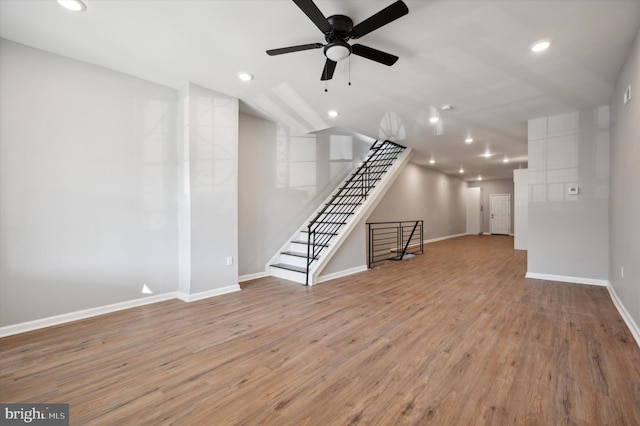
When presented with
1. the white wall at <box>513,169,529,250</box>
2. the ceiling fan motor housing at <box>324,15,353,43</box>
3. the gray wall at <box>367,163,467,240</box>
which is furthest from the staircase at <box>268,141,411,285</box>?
the white wall at <box>513,169,529,250</box>

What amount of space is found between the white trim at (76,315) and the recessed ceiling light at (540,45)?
16.9 ft

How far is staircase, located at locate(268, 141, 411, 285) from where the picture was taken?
4883mm

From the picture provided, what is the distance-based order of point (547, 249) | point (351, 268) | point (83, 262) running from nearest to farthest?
point (83, 262) → point (547, 249) → point (351, 268)

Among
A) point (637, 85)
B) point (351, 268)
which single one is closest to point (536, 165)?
point (637, 85)

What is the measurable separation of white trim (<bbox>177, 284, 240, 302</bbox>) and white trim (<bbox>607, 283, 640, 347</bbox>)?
450cm

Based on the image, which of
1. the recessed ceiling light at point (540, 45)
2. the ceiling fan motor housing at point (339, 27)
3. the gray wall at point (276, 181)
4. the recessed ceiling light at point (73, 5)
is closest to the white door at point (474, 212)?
the gray wall at point (276, 181)

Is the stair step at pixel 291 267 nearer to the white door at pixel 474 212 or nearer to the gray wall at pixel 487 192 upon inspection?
the white door at pixel 474 212

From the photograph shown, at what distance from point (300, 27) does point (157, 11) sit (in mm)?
1225

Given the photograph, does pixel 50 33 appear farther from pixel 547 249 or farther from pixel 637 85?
pixel 547 249

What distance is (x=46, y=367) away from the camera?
2.20m

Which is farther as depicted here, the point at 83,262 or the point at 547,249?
the point at 547,249

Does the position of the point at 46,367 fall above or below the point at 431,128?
below

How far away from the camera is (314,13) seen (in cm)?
208

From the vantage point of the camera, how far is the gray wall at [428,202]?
8.49 meters
